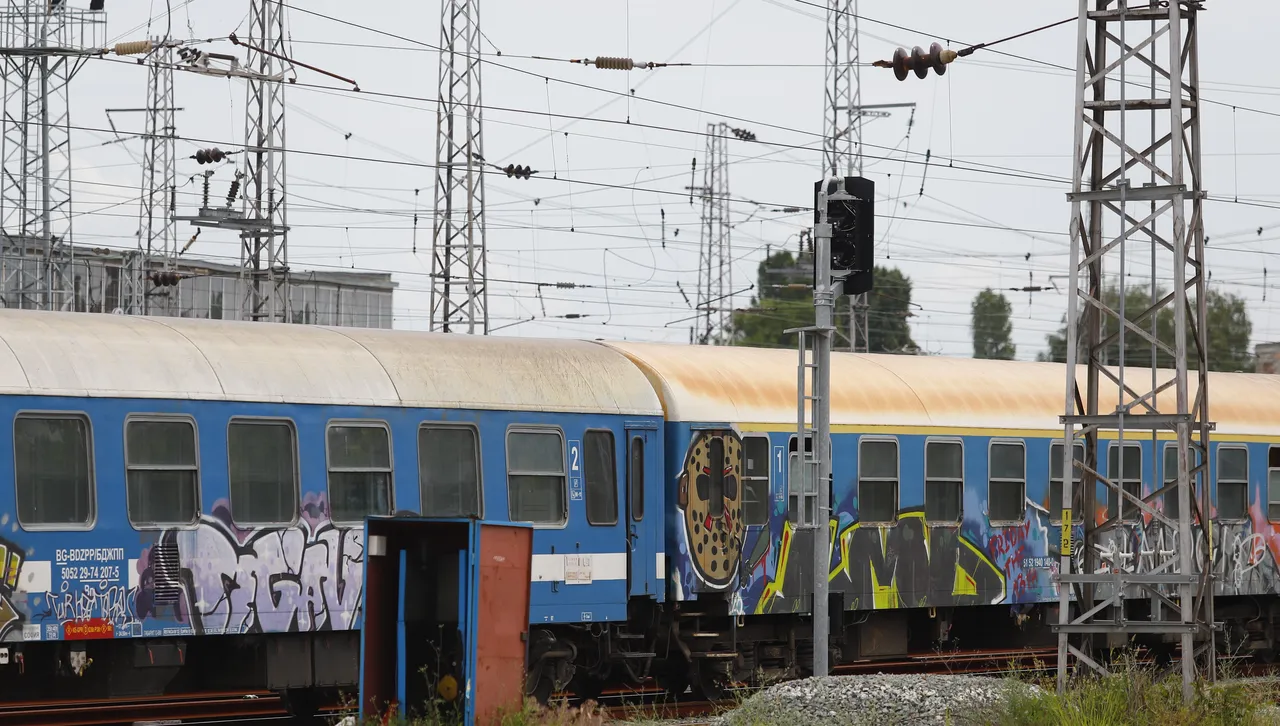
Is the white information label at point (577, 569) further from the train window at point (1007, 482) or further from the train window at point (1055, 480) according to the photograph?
the train window at point (1055, 480)

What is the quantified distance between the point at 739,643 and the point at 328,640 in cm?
472

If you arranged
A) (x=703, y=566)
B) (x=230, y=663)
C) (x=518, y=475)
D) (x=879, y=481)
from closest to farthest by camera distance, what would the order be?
(x=230, y=663) → (x=518, y=475) → (x=703, y=566) → (x=879, y=481)

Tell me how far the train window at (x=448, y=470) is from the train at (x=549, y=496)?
20mm

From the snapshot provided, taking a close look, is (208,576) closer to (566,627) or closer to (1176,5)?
(566,627)

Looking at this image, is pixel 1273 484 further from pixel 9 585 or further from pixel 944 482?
pixel 9 585

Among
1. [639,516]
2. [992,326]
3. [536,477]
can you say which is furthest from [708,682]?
[992,326]

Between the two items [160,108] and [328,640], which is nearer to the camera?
[328,640]

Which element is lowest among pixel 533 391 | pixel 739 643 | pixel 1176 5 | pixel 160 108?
pixel 739 643

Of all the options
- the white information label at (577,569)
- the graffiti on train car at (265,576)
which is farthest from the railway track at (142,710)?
the white information label at (577,569)

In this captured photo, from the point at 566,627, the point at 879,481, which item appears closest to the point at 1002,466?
the point at 879,481

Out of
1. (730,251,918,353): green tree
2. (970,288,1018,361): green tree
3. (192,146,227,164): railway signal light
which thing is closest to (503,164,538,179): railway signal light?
(192,146,227,164): railway signal light

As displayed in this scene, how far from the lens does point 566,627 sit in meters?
16.2

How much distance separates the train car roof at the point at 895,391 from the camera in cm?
1736

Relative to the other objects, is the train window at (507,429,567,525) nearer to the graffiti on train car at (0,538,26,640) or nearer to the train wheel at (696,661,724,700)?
the train wheel at (696,661,724,700)
